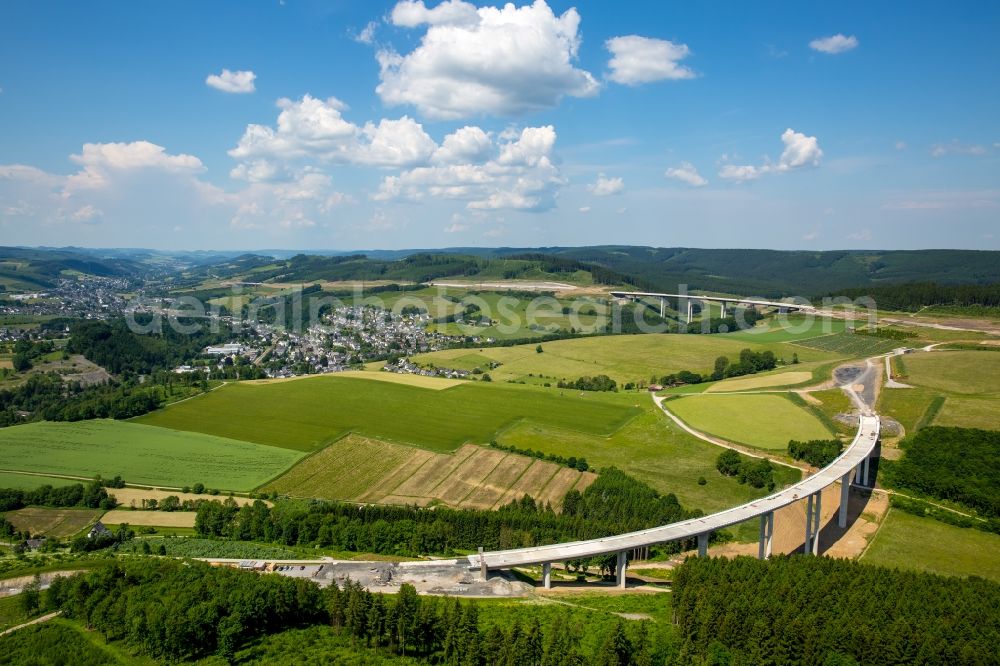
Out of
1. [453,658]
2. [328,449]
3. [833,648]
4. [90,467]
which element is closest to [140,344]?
[90,467]

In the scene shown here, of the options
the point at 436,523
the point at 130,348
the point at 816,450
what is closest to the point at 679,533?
the point at 436,523

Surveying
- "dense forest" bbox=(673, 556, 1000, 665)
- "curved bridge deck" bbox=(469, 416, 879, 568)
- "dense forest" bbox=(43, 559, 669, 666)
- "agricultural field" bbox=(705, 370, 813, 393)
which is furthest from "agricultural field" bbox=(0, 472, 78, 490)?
"agricultural field" bbox=(705, 370, 813, 393)

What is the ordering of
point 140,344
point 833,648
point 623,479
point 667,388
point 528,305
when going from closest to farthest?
point 833,648 → point 623,479 → point 667,388 → point 140,344 → point 528,305

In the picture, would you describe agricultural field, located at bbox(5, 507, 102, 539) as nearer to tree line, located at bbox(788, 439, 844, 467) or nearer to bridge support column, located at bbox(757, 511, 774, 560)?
bridge support column, located at bbox(757, 511, 774, 560)

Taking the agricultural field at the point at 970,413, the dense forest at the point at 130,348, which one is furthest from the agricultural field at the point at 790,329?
the dense forest at the point at 130,348

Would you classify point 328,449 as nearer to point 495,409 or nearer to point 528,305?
point 495,409

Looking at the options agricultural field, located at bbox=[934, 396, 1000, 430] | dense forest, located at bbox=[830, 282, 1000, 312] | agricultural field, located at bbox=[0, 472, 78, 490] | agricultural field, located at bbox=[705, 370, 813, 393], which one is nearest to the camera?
agricultural field, located at bbox=[0, 472, 78, 490]

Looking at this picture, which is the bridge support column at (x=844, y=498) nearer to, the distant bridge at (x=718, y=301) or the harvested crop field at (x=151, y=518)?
the harvested crop field at (x=151, y=518)
